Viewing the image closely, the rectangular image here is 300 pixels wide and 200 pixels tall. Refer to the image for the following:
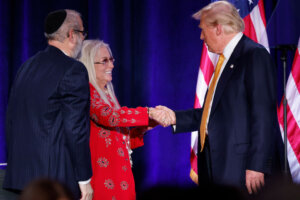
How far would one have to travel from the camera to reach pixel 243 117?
5.92 feet

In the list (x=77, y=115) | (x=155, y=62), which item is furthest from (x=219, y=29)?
(x=155, y=62)

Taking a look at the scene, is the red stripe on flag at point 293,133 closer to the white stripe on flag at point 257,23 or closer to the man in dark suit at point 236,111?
the white stripe on flag at point 257,23

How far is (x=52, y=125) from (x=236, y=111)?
0.81 meters

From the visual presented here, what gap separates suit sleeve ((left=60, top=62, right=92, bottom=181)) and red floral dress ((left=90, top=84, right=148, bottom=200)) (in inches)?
25.6

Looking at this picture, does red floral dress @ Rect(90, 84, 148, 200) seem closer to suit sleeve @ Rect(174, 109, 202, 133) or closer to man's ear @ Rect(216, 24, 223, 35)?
suit sleeve @ Rect(174, 109, 202, 133)

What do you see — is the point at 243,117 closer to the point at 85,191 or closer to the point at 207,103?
the point at 207,103

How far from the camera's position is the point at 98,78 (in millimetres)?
2615

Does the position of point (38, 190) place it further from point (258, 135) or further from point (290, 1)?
point (290, 1)

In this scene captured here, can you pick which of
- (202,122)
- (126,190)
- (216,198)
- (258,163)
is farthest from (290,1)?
(216,198)

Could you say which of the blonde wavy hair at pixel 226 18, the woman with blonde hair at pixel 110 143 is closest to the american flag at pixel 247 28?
the woman with blonde hair at pixel 110 143

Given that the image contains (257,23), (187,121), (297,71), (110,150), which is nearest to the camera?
(110,150)

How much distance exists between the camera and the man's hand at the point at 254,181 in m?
1.70

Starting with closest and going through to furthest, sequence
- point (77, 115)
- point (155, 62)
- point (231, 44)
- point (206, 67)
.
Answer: point (77, 115) < point (231, 44) < point (206, 67) < point (155, 62)

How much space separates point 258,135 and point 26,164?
979 mm
